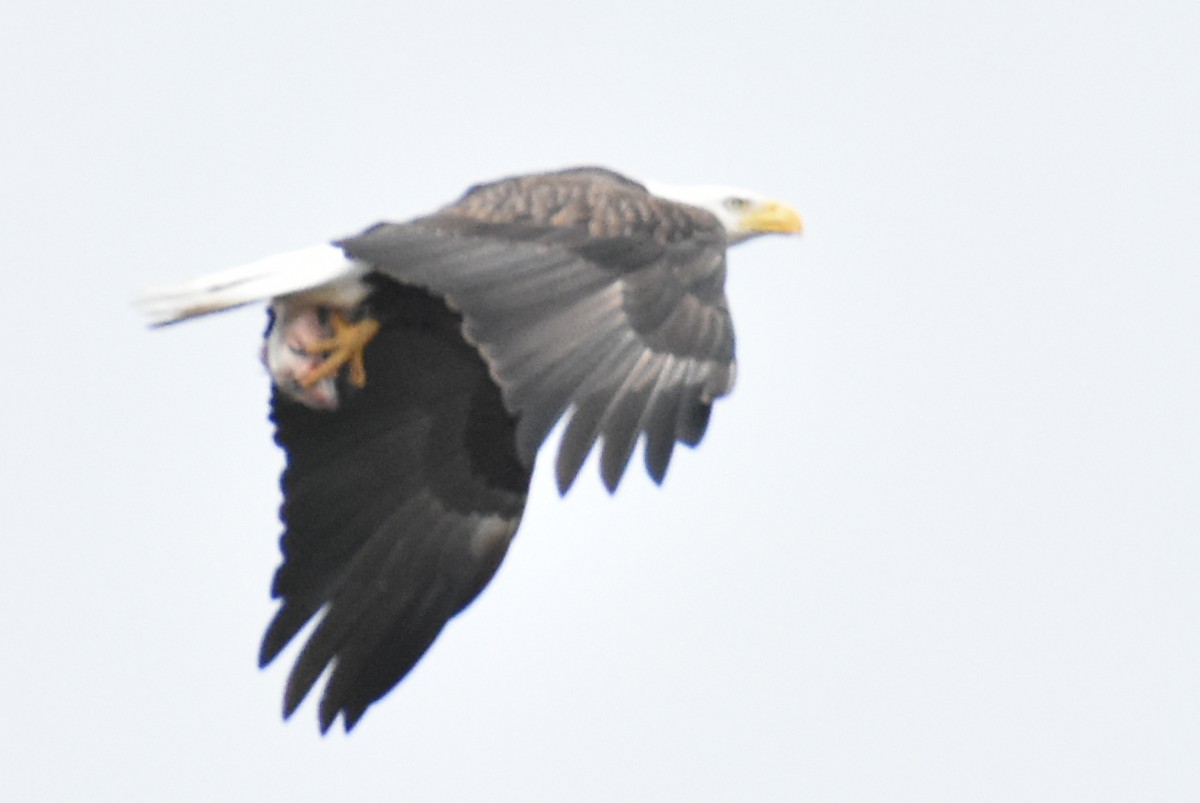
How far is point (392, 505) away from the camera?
40.1ft

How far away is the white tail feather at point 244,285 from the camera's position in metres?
11.0

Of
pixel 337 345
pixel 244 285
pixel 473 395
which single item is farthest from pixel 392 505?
pixel 244 285

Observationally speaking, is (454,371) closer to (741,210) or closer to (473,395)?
(473,395)

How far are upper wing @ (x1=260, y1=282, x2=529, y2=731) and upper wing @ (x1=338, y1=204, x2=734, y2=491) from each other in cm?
101

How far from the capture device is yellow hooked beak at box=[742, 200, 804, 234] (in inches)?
501

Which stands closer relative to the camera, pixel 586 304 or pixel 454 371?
pixel 586 304

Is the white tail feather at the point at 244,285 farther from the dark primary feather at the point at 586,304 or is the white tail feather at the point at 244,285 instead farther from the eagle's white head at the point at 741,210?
the eagle's white head at the point at 741,210

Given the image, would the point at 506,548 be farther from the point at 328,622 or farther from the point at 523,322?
the point at 523,322

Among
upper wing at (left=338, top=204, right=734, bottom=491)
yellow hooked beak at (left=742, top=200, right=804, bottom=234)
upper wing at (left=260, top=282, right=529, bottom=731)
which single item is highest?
upper wing at (left=338, top=204, right=734, bottom=491)

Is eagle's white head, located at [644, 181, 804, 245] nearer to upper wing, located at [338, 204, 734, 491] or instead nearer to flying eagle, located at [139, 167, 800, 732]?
flying eagle, located at [139, 167, 800, 732]

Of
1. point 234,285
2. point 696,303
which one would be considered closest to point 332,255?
point 234,285

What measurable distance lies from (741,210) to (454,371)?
127 centimetres

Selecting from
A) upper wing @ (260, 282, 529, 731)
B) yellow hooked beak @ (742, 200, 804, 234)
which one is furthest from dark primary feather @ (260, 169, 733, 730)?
yellow hooked beak @ (742, 200, 804, 234)

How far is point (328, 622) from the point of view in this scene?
475 inches
